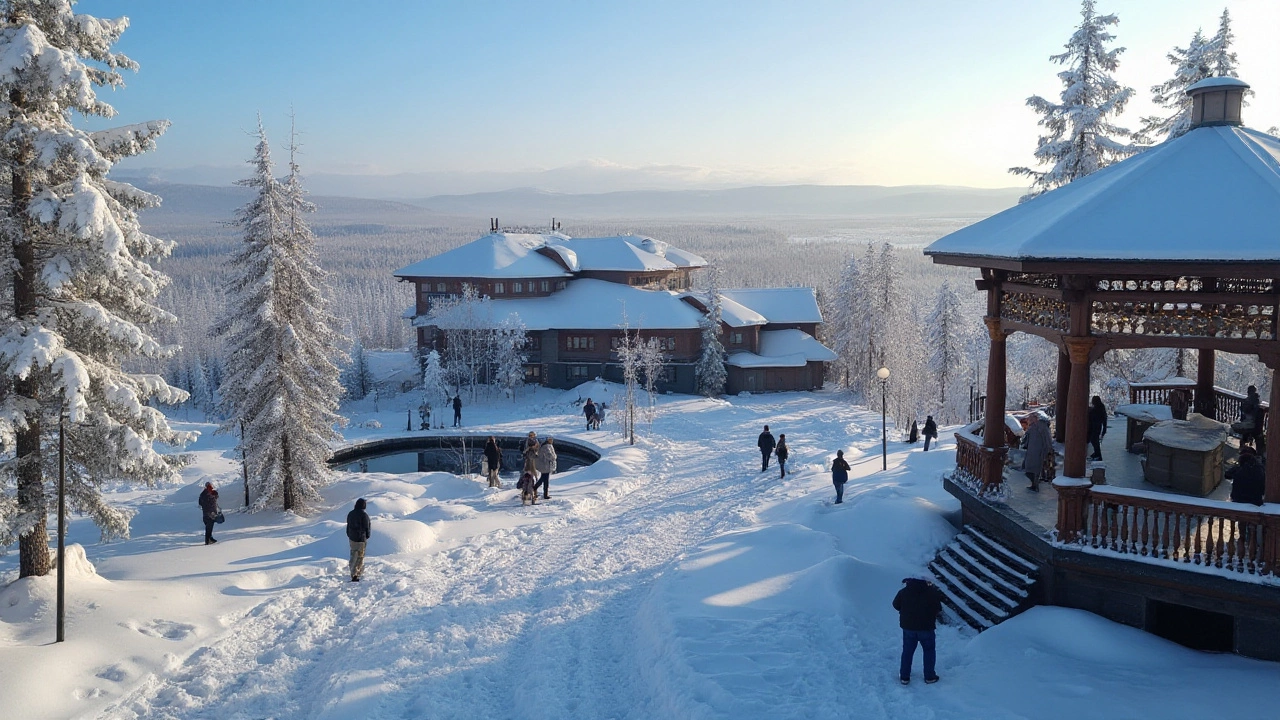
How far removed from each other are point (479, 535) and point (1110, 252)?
491 inches

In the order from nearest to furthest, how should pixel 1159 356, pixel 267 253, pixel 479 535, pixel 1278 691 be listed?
pixel 1278 691 < pixel 479 535 < pixel 267 253 < pixel 1159 356

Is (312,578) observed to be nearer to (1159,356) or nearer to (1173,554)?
(1173,554)

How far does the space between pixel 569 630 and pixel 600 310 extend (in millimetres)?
40612

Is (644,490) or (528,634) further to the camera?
(644,490)

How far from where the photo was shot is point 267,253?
1970 cm

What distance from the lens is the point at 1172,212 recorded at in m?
9.88

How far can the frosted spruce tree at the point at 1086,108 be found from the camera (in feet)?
80.5

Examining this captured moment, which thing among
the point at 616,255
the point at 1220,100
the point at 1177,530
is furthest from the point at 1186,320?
the point at 616,255

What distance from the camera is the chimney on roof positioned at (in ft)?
39.1

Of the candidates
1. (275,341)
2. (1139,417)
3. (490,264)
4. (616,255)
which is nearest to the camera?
(1139,417)

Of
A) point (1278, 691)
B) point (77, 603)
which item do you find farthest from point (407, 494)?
point (1278, 691)

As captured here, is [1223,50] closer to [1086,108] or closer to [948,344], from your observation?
[1086,108]

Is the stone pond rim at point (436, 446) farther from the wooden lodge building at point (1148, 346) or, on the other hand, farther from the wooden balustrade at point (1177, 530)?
the wooden balustrade at point (1177, 530)

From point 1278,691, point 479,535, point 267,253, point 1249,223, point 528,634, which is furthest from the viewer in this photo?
point 267,253
